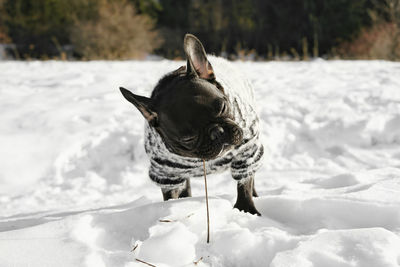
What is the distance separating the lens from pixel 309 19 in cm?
1507

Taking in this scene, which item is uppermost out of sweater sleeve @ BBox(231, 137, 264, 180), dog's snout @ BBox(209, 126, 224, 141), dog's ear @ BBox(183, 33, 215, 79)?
dog's ear @ BBox(183, 33, 215, 79)

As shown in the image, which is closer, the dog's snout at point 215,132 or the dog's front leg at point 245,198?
the dog's snout at point 215,132

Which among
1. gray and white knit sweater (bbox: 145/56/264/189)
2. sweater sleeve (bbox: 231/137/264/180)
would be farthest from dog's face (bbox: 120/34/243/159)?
sweater sleeve (bbox: 231/137/264/180)

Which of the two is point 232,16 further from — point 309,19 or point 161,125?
point 161,125

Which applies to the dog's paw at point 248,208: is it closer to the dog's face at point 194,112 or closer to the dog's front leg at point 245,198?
the dog's front leg at point 245,198

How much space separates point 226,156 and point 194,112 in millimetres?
470

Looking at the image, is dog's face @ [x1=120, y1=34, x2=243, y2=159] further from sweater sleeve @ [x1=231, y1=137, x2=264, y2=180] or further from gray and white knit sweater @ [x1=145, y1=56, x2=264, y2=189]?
sweater sleeve @ [x1=231, y1=137, x2=264, y2=180]

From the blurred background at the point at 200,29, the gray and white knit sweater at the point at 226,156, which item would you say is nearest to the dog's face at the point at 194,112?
the gray and white knit sweater at the point at 226,156

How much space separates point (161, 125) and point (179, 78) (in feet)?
0.88

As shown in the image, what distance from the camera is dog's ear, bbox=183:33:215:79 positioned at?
1.57 m

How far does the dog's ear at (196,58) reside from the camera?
5.15ft

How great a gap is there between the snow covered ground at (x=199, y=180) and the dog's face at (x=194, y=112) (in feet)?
1.27

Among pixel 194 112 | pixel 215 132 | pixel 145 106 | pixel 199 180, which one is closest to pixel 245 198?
pixel 215 132

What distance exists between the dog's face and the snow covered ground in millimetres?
388
